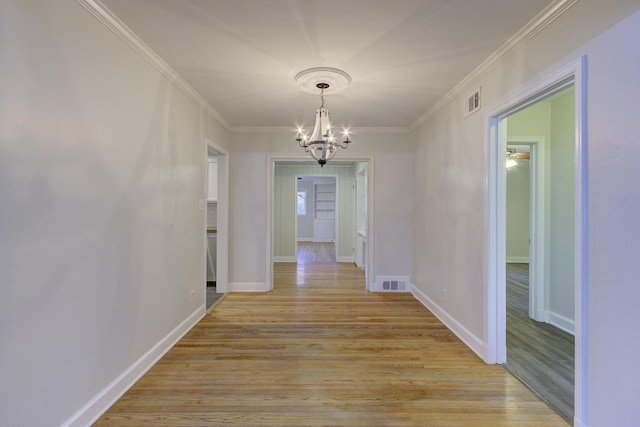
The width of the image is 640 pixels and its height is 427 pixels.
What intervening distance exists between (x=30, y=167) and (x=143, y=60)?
130 cm

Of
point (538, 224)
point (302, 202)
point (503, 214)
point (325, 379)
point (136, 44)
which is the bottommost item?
point (325, 379)

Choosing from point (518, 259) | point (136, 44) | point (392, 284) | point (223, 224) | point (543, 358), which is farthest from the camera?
point (518, 259)

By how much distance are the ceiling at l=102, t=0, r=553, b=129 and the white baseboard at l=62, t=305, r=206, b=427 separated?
7.87 ft

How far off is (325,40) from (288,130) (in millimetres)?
2365

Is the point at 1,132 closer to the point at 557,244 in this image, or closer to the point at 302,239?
the point at 557,244

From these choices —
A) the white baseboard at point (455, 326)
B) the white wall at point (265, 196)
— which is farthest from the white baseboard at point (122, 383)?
the white baseboard at point (455, 326)

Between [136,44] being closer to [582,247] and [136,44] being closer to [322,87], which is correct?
[322,87]

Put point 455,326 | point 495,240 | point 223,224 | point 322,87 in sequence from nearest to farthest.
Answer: point 495,240 → point 322,87 → point 455,326 → point 223,224

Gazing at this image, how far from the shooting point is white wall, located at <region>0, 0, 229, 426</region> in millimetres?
1321

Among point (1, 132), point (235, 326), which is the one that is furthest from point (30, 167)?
point (235, 326)

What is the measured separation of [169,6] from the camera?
1.80 metres

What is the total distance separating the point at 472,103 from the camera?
2.75m

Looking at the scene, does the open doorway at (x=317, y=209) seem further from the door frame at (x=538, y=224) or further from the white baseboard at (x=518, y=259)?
the door frame at (x=538, y=224)

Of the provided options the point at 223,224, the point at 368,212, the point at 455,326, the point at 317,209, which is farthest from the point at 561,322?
the point at 317,209
